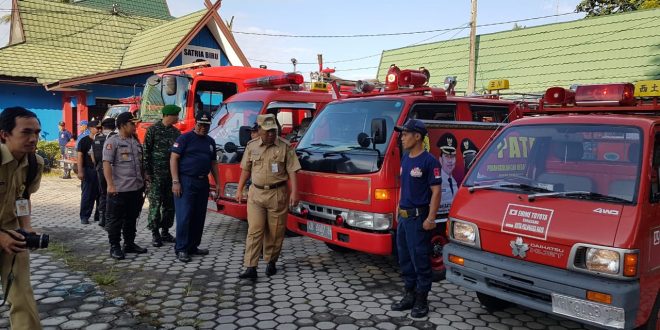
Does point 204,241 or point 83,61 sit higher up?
point 83,61

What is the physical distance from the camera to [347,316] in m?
4.21

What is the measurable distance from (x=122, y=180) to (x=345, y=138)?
2733mm

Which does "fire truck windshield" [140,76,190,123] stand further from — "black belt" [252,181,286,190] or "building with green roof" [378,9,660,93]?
"building with green roof" [378,9,660,93]

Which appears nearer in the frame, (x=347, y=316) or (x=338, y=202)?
(x=347, y=316)

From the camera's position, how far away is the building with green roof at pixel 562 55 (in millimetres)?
11617

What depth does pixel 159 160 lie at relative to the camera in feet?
20.9

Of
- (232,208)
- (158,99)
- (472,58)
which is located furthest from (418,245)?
(472,58)

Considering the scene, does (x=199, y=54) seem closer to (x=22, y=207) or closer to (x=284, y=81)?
(x=284, y=81)

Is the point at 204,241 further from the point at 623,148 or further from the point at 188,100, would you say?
the point at 623,148

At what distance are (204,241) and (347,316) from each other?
11.4 ft

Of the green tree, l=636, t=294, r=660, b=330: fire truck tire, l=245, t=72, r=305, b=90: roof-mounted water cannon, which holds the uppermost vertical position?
the green tree

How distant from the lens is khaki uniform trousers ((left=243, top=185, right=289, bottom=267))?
17.1 ft

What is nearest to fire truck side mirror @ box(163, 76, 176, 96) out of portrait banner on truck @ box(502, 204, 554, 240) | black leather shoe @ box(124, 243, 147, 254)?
black leather shoe @ box(124, 243, 147, 254)

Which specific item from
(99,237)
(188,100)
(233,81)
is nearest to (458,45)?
(233,81)
